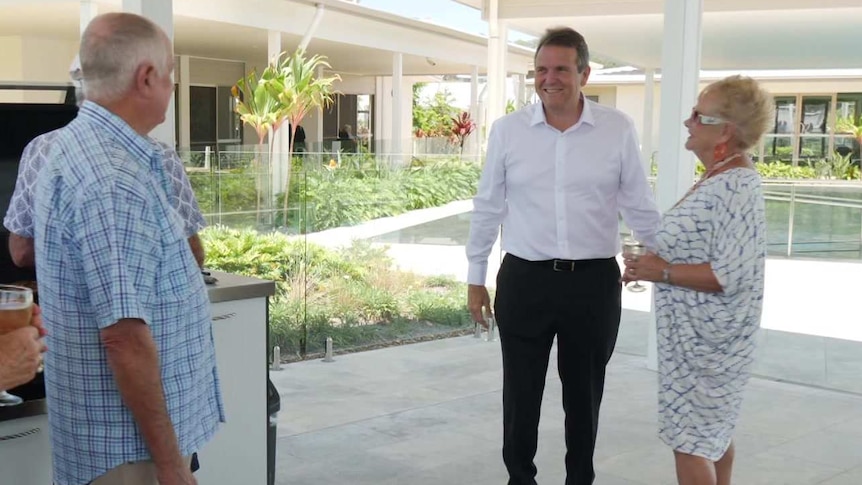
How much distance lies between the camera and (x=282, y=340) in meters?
6.50

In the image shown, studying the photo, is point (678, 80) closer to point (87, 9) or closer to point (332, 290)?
point (332, 290)

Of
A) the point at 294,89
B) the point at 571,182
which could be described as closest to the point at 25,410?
the point at 571,182

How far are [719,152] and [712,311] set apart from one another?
18.4 inches

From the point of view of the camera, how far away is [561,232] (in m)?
3.37

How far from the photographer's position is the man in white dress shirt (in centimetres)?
336

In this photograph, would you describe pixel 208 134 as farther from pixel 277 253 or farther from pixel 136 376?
pixel 136 376

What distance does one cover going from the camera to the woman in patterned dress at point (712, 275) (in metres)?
2.76

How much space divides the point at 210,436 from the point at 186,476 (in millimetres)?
164

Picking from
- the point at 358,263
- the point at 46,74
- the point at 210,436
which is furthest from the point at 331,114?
the point at 210,436

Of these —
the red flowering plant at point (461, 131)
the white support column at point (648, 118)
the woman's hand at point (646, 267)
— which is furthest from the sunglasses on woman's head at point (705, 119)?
→ the red flowering plant at point (461, 131)

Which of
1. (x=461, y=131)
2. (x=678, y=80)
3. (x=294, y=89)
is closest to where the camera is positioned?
(x=678, y=80)

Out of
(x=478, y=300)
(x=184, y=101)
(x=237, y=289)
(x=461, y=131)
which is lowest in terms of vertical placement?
(x=478, y=300)

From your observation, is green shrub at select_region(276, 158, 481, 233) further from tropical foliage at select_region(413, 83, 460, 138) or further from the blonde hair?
tropical foliage at select_region(413, 83, 460, 138)

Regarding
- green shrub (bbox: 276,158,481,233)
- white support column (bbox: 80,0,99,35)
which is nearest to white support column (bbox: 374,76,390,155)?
white support column (bbox: 80,0,99,35)
